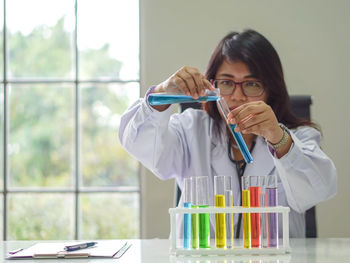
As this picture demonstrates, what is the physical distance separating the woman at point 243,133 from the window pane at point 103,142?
0.91 m

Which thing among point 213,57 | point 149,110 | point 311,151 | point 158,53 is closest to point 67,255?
point 149,110

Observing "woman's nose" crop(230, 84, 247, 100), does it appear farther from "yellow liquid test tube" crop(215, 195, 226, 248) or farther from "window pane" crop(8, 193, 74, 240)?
"window pane" crop(8, 193, 74, 240)

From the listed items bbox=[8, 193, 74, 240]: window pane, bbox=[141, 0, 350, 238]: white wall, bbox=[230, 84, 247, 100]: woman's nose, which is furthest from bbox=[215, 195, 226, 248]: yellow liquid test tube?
bbox=[8, 193, 74, 240]: window pane

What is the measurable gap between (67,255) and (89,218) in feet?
5.28

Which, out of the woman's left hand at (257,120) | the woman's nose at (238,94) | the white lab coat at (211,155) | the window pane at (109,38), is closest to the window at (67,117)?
the window pane at (109,38)

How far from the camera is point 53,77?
2.86 m

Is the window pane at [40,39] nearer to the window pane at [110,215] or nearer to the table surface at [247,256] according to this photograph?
the window pane at [110,215]

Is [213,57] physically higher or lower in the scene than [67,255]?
higher

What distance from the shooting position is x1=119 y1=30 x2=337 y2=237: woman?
1.62m

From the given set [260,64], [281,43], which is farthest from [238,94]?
[281,43]

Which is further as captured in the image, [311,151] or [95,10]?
[95,10]

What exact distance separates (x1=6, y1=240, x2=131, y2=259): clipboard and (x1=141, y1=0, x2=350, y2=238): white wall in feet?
3.98

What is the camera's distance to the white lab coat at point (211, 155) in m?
1.64

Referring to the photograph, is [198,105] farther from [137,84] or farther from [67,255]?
[67,255]
